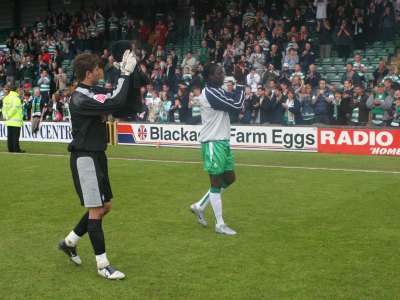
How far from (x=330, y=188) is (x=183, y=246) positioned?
5.02 meters

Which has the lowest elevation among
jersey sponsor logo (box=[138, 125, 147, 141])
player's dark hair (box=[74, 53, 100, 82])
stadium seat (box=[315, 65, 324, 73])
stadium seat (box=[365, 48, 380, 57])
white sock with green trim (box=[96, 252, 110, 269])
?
jersey sponsor logo (box=[138, 125, 147, 141])

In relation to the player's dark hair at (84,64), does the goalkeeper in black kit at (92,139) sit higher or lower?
lower

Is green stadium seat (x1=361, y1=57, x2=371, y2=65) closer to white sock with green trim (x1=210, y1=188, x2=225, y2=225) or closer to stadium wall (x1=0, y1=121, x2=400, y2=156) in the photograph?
stadium wall (x1=0, y1=121, x2=400, y2=156)

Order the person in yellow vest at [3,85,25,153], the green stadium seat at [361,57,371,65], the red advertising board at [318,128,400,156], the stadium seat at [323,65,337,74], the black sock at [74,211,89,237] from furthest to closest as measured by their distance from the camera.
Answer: the stadium seat at [323,65,337,74] < the green stadium seat at [361,57,371,65] < the person in yellow vest at [3,85,25,153] < the red advertising board at [318,128,400,156] < the black sock at [74,211,89,237]

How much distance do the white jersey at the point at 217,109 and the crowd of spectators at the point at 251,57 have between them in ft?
33.1

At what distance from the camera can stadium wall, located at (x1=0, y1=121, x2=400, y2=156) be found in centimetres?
1827

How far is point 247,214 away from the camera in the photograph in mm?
10852


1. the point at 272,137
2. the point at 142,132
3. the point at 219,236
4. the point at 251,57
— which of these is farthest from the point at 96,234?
the point at 251,57

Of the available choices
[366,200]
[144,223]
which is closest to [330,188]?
[366,200]

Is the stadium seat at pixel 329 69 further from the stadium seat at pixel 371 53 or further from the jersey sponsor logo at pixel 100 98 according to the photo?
the jersey sponsor logo at pixel 100 98

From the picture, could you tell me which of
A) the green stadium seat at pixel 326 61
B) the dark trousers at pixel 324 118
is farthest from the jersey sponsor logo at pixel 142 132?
the green stadium seat at pixel 326 61

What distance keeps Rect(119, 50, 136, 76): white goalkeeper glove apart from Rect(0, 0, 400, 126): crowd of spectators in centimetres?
1217

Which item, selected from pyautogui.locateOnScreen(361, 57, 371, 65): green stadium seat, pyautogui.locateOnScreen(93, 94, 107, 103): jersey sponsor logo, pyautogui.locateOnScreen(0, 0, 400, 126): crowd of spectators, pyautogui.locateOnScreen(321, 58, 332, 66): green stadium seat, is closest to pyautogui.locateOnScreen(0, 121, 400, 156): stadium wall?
pyautogui.locateOnScreen(0, 0, 400, 126): crowd of spectators

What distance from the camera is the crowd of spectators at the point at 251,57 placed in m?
20.6
